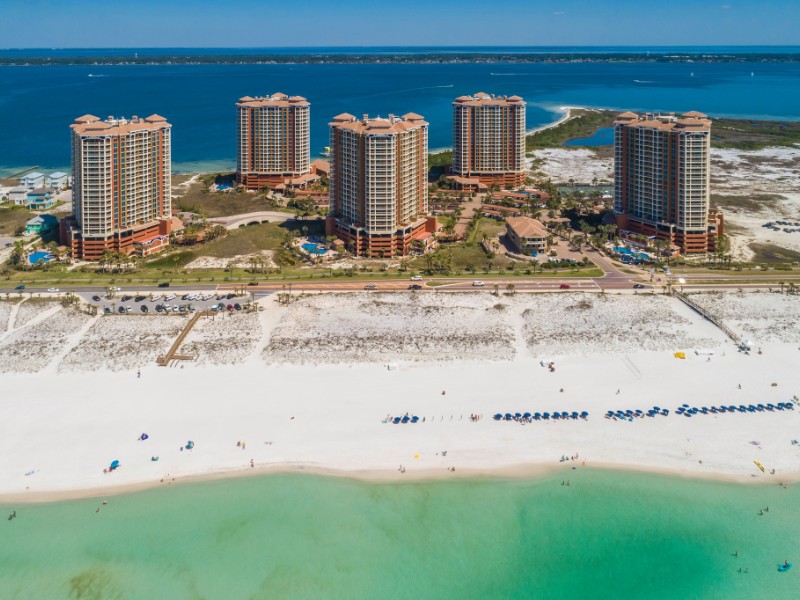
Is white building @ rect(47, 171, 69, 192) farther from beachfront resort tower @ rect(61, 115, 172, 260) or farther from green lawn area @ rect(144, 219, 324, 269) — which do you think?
green lawn area @ rect(144, 219, 324, 269)

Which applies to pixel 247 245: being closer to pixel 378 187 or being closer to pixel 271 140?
pixel 378 187

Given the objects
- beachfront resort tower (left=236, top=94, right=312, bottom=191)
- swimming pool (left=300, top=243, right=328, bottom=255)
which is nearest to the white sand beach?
swimming pool (left=300, top=243, right=328, bottom=255)

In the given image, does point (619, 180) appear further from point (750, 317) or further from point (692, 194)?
point (750, 317)

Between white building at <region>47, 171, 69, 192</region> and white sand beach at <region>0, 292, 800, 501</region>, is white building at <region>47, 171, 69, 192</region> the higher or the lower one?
the higher one

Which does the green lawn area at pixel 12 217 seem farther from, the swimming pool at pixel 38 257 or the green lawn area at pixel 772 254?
the green lawn area at pixel 772 254

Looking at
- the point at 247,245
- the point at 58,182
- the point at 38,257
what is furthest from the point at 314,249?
the point at 58,182

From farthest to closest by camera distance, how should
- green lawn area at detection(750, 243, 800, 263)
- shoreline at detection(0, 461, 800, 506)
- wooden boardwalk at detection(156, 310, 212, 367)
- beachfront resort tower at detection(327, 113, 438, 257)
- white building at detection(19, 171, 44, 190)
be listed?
white building at detection(19, 171, 44, 190) → green lawn area at detection(750, 243, 800, 263) → beachfront resort tower at detection(327, 113, 438, 257) → wooden boardwalk at detection(156, 310, 212, 367) → shoreline at detection(0, 461, 800, 506)
